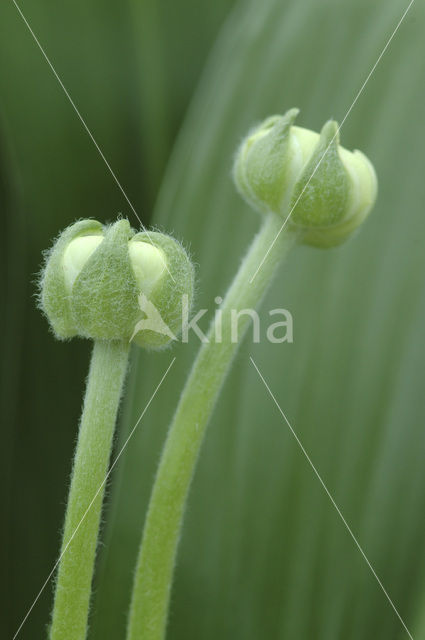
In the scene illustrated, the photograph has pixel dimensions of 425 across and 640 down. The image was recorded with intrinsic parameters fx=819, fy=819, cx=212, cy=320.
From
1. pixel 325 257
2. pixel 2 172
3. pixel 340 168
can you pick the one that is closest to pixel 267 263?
pixel 340 168

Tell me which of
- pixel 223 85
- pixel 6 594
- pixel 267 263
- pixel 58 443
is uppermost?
pixel 223 85

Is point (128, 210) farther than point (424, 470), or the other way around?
point (128, 210)

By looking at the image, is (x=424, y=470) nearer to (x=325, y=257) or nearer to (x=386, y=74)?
(x=325, y=257)

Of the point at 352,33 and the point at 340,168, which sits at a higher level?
the point at 352,33

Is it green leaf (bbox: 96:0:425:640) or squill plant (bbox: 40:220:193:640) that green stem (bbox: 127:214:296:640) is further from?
green leaf (bbox: 96:0:425:640)

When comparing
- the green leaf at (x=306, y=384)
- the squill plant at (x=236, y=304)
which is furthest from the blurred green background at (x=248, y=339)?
the squill plant at (x=236, y=304)

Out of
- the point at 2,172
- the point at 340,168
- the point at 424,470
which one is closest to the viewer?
the point at 340,168
